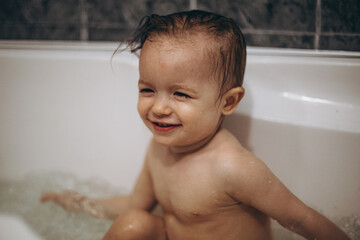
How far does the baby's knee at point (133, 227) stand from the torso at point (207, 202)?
0.06 m

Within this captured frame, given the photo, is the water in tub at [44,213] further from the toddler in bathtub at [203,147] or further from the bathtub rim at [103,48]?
the bathtub rim at [103,48]

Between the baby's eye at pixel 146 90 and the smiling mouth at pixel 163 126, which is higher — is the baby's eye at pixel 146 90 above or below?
above

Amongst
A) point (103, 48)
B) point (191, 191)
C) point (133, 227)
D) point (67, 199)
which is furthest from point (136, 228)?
point (103, 48)

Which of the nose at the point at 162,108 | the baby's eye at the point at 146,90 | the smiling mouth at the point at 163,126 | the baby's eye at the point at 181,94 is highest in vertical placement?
the baby's eye at the point at 181,94

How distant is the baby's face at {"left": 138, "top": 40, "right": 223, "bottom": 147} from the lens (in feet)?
2.16

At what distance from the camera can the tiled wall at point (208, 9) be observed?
3.17 ft

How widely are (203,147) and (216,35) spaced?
0.24m

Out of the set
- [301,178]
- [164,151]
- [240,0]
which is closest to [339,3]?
[240,0]

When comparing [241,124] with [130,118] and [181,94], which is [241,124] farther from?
[130,118]

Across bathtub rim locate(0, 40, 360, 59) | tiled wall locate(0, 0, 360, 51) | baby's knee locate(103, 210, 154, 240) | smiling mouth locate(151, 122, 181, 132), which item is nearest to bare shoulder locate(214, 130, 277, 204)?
smiling mouth locate(151, 122, 181, 132)

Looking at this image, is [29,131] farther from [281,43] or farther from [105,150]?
[281,43]

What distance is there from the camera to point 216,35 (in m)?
0.67

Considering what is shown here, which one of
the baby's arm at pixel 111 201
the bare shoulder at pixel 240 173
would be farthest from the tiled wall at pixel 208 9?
the baby's arm at pixel 111 201

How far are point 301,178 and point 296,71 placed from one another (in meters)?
0.27
